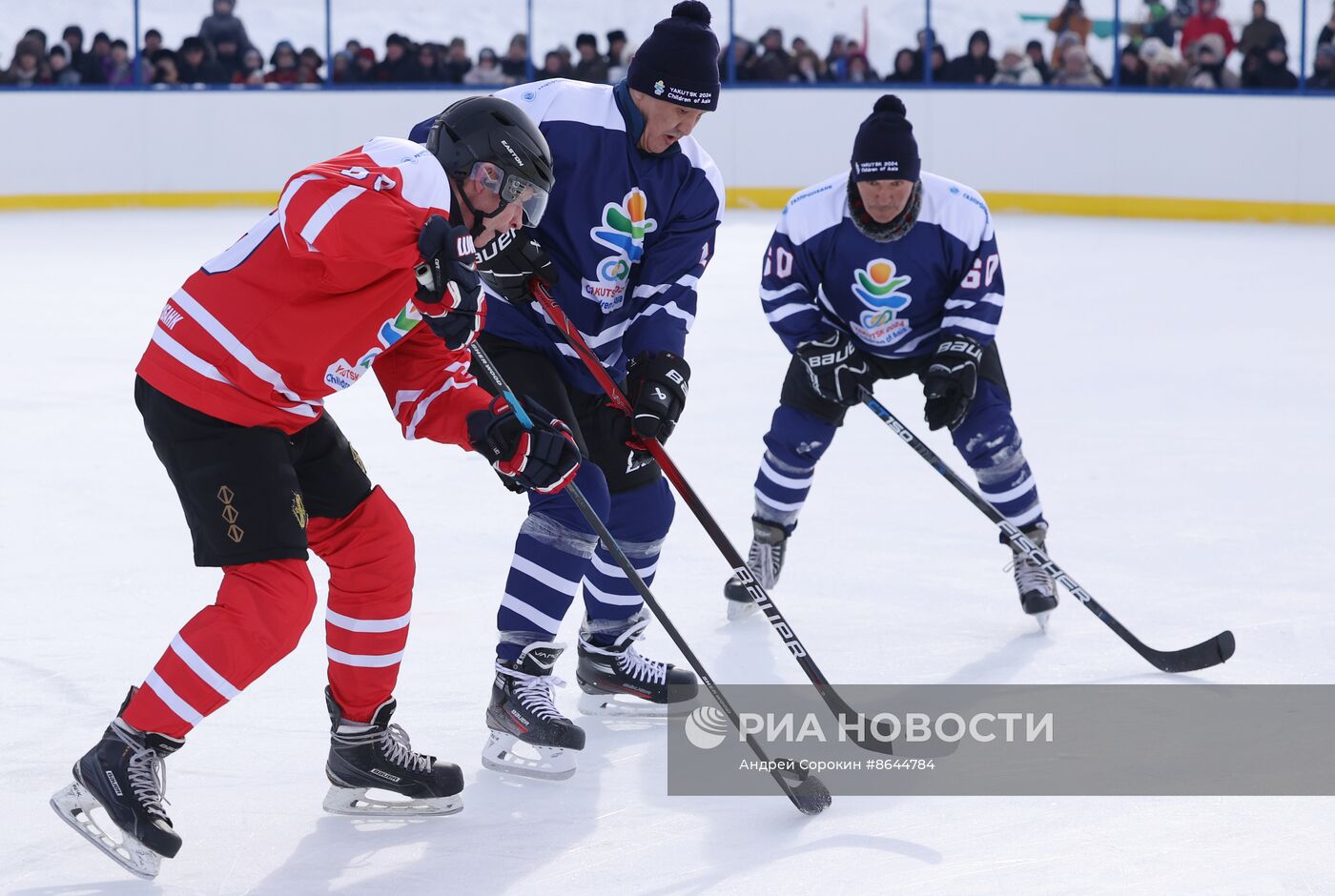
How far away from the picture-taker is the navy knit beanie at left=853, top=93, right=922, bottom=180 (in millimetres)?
3158

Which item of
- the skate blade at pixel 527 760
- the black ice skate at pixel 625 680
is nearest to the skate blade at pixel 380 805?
the skate blade at pixel 527 760

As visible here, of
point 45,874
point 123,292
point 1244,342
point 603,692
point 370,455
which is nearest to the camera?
point 45,874

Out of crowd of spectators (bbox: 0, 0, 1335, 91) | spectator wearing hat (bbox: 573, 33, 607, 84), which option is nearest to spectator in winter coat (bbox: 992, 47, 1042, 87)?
crowd of spectators (bbox: 0, 0, 1335, 91)

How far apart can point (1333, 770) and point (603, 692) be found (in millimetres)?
1186

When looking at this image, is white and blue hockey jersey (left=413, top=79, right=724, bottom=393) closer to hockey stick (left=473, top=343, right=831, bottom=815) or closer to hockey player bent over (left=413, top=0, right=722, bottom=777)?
hockey player bent over (left=413, top=0, right=722, bottom=777)

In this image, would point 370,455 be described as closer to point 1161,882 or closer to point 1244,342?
point 1161,882

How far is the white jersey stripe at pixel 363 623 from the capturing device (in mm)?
2354

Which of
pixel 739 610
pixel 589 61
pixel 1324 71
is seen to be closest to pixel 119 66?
pixel 589 61

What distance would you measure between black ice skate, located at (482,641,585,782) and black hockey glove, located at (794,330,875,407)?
91 centimetres

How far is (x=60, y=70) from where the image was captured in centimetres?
1069

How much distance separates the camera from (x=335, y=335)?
2197mm

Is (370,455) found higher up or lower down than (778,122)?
lower down

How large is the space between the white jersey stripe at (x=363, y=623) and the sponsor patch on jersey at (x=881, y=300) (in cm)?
138

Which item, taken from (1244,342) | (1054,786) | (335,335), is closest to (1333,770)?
(1054,786)
